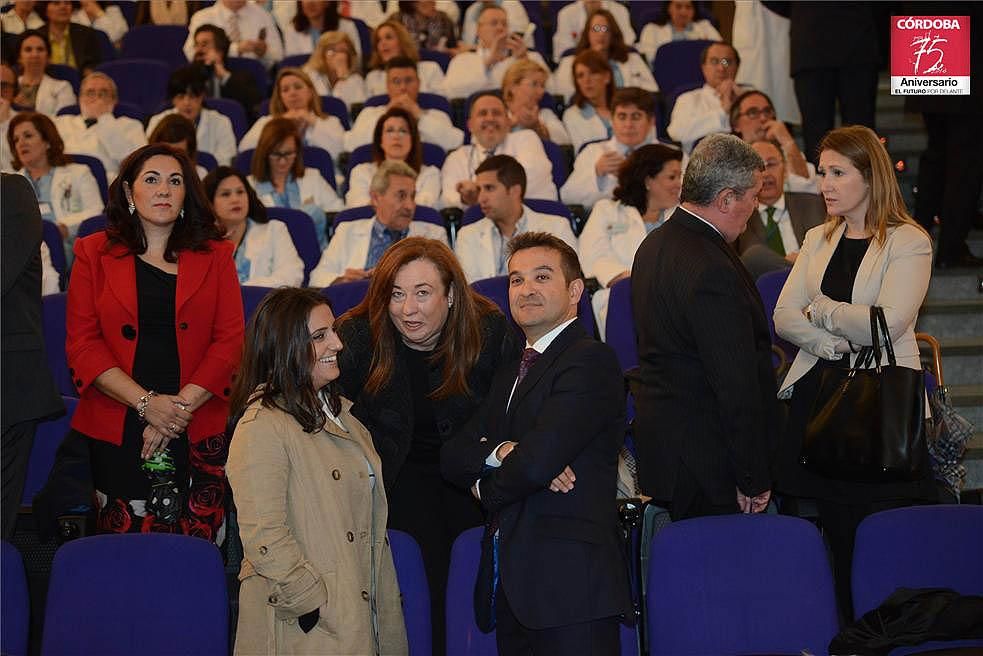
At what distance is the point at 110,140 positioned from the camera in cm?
740

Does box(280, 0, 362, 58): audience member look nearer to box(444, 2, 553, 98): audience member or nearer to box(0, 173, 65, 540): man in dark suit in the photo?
box(444, 2, 553, 98): audience member

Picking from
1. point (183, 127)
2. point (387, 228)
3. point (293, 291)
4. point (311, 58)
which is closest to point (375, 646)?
point (293, 291)

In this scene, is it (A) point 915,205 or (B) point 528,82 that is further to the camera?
(B) point 528,82

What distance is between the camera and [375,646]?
2.81 m

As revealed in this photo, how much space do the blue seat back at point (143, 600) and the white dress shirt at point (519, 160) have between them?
12.8ft

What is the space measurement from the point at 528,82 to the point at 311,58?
2102mm

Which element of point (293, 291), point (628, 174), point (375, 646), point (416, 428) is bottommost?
point (375, 646)

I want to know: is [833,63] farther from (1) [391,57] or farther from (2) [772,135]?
(1) [391,57]

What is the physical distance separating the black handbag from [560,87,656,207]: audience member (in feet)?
10.7

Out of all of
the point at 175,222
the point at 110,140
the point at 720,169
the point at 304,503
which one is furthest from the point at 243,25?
the point at 304,503

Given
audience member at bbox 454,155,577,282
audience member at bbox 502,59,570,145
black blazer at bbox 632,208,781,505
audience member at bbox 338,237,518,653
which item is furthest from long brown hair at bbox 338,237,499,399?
audience member at bbox 502,59,570,145

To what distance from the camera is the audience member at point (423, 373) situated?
10.3 ft

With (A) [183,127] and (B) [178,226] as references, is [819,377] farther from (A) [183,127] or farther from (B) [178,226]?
(A) [183,127]

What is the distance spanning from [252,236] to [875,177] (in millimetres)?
3096
